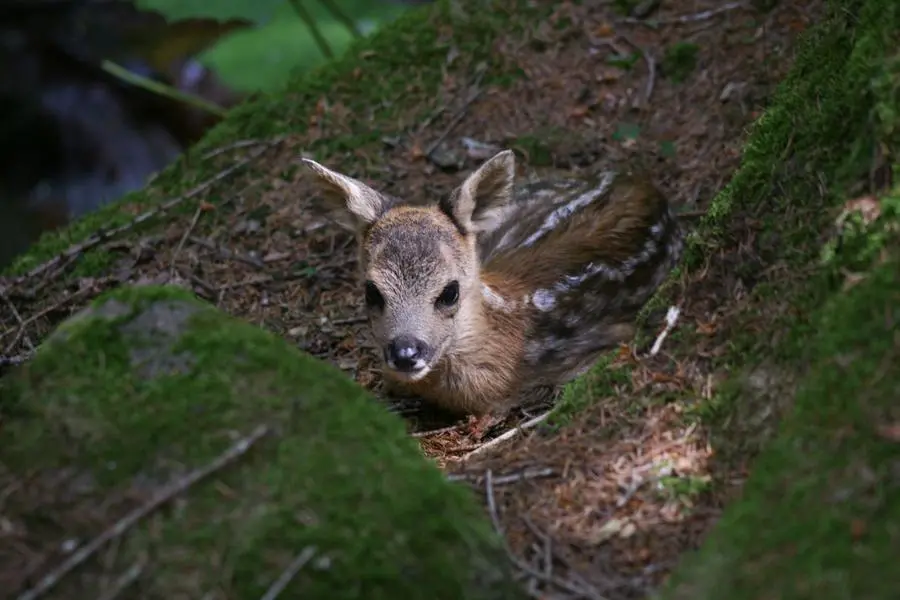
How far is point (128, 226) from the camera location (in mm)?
6379

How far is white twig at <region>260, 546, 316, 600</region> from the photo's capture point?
2777 millimetres

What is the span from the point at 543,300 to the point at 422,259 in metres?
0.74

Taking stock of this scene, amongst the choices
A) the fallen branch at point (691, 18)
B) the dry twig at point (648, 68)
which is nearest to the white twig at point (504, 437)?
the dry twig at point (648, 68)

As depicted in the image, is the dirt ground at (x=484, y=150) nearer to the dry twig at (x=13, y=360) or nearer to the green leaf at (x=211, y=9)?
the dry twig at (x=13, y=360)

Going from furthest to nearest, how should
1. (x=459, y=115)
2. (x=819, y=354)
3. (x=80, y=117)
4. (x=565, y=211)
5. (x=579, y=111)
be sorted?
1. (x=80, y=117)
2. (x=459, y=115)
3. (x=579, y=111)
4. (x=565, y=211)
5. (x=819, y=354)

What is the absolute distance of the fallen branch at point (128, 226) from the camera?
618 cm

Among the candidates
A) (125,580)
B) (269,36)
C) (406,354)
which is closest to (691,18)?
(406,354)

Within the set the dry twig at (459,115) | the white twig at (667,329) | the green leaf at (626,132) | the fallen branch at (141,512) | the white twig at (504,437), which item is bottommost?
the white twig at (504,437)

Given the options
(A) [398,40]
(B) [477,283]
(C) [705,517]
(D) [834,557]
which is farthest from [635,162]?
(D) [834,557]

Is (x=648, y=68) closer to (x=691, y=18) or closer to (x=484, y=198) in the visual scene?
(x=691, y=18)

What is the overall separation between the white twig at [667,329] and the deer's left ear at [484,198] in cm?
156

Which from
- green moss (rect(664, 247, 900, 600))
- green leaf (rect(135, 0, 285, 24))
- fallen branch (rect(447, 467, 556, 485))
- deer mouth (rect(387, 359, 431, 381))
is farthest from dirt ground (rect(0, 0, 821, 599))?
green leaf (rect(135, 0, 285, 24))

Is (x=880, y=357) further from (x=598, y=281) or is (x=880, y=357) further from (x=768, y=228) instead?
(x=598, y=281)

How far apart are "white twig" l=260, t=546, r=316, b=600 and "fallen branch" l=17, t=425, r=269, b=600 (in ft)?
1.08
